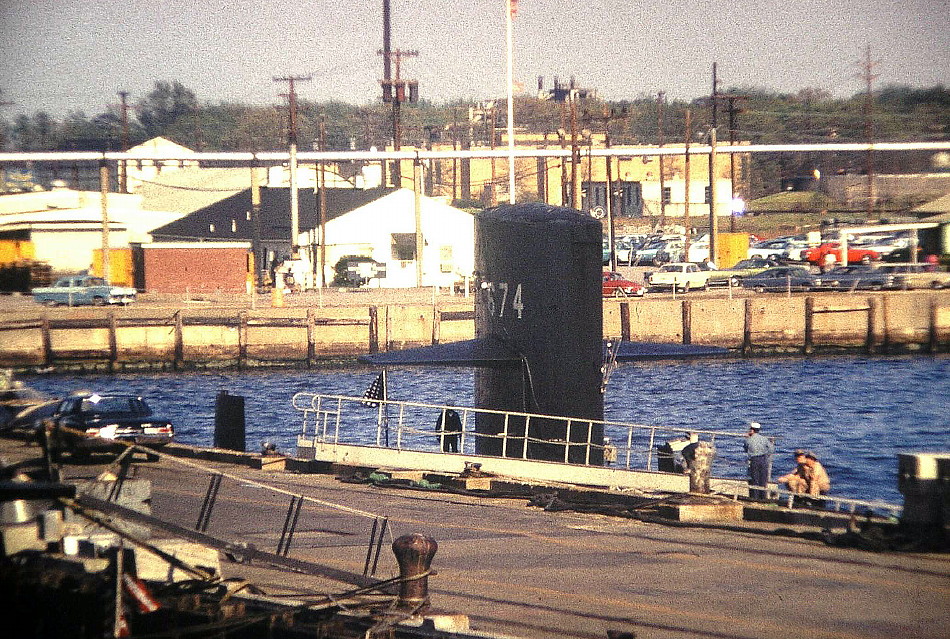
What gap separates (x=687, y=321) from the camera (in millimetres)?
54844

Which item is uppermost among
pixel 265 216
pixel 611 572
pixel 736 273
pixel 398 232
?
pixel 265 216

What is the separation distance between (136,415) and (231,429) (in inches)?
87.7

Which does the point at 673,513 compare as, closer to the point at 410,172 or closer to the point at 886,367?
the point at 886,367

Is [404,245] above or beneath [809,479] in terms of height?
above

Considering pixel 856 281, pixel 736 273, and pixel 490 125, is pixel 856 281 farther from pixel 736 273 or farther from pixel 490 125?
pixel 490 125

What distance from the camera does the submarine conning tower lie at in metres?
18.8

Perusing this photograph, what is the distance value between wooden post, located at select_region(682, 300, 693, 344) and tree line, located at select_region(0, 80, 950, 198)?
57.6 ft

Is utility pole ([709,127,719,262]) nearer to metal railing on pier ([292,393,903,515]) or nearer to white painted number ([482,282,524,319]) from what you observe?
metal railing on pier ([292,393,903,515])

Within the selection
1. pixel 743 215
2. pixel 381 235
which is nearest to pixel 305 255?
pixel 381 235

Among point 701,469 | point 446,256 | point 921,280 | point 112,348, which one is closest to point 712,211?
point 921,280

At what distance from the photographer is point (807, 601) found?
12.2m

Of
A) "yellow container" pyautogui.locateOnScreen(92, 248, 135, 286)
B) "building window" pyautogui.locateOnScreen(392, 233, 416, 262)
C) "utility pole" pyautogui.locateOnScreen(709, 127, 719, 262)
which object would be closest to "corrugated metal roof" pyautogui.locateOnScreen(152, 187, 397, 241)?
"building window" pyautogui.locateOnScreen(392, 233, 416, 262)

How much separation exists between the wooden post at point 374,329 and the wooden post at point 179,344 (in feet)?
28.6

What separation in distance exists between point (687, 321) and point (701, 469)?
37.7 metres
